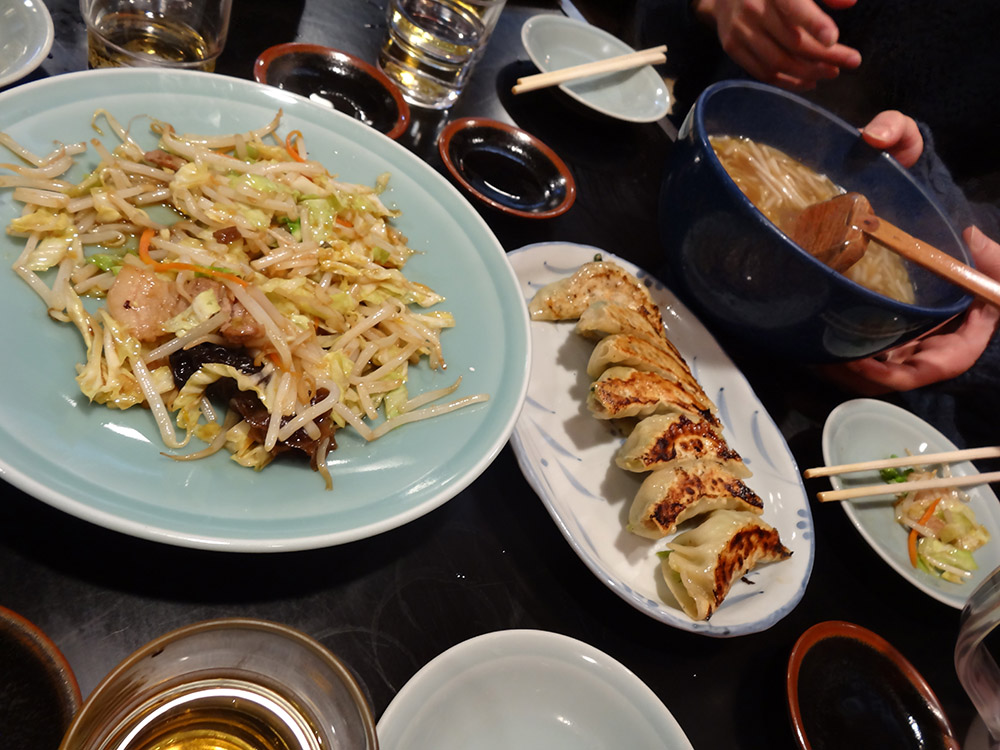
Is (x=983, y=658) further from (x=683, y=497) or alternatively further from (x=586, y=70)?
(x=586, y=70)

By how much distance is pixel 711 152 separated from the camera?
2043 mm

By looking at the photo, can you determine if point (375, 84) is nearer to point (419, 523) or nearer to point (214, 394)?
point (214, 394)

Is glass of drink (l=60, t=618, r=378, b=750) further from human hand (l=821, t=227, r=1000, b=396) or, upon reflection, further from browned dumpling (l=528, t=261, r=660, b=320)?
human hand (l=821, t=227, r=1000, b=396)

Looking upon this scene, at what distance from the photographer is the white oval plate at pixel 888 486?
81.2 inches

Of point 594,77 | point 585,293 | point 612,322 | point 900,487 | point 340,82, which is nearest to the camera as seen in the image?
point 612,322

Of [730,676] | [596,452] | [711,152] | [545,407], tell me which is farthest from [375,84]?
[730,676]

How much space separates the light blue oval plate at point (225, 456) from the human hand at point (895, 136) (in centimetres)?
185

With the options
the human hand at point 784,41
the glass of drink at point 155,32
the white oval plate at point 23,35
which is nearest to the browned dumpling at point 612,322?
the glass of drink at point 155,32

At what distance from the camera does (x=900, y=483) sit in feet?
7.24

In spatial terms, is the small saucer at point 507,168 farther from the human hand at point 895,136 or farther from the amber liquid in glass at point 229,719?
the amber liquid in glass at point 229,719

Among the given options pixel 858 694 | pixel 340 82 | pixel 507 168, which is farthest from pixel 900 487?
pixel 340 82

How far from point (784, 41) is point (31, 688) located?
13.0 ft

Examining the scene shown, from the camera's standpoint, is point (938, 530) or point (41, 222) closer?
point (41, 222)

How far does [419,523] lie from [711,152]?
1.49 meters
